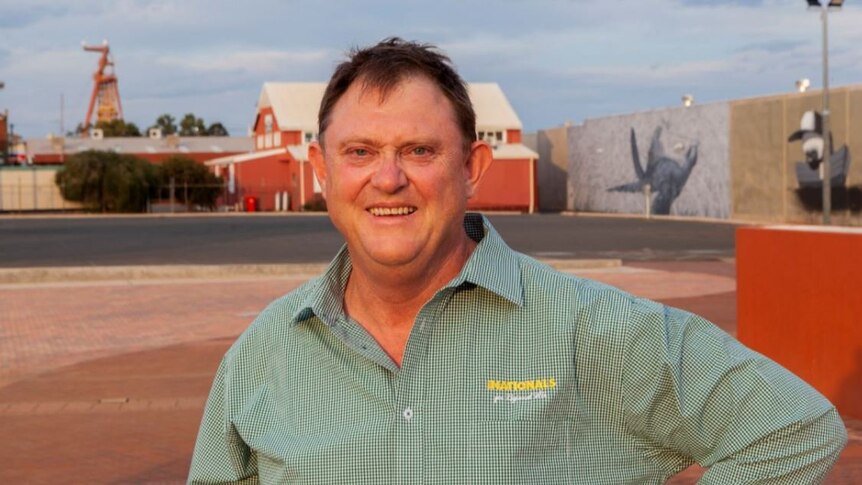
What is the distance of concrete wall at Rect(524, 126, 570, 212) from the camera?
64.0 meters

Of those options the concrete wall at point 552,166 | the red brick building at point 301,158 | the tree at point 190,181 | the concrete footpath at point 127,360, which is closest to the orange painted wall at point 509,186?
the red brick building at point 301,158

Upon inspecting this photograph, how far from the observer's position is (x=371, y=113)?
8.23 feet

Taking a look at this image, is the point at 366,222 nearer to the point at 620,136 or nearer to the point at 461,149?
the point at 461,149

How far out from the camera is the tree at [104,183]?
2386 inches

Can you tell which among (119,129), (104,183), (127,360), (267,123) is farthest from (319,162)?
(119,129)

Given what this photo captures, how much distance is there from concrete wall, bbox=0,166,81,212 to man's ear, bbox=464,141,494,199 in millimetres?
62364

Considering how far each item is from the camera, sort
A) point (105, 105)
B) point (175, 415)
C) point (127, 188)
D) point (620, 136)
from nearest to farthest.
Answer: point (175, 415), point (620, 136), point (127, 188), point (105, 105)

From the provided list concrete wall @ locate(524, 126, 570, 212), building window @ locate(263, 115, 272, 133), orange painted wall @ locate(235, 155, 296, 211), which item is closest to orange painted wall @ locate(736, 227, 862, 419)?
concrete wall @ locate(524, 126, 570, 212)

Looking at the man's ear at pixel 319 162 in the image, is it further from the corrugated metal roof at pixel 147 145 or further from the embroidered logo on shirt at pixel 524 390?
the corrugated metal roof at pixel 147 145

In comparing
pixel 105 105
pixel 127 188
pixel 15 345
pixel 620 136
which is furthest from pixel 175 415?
pixel 105 105

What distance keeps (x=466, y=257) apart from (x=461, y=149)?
0.22 m

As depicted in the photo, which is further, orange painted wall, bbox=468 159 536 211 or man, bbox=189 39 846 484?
orange painted wall, bbox=468 159 536 211

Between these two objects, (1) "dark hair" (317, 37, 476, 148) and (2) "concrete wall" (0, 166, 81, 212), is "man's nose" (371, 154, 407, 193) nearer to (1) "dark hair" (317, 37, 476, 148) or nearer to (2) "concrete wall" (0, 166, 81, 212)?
(1) "dark hair" (317, 37, 476, 148)

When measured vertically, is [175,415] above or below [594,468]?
below
